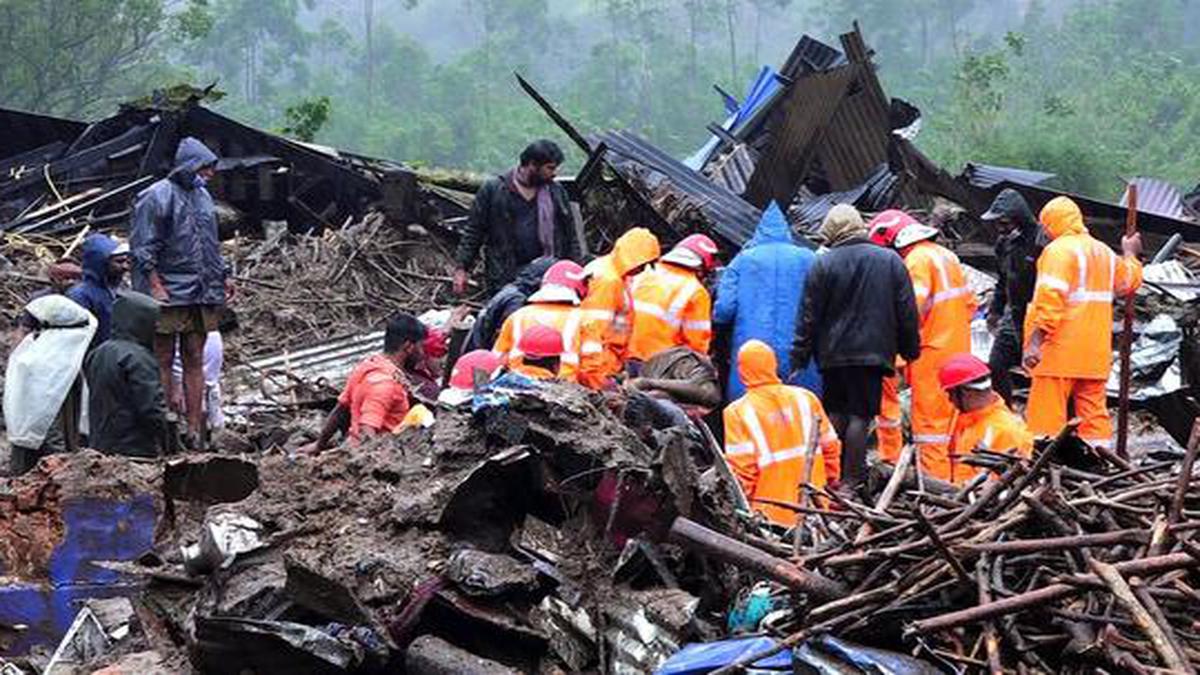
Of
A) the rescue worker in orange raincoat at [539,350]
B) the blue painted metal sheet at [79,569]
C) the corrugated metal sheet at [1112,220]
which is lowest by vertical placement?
the blue painted metal sheet at [79,569]

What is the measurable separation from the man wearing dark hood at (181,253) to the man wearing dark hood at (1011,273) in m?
4.78

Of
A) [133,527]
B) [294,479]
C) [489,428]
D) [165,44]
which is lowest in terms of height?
[165,44]

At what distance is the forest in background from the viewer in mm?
37125

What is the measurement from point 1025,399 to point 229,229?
865 centimetres

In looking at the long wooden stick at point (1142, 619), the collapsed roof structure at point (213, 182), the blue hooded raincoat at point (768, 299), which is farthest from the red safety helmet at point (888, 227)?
the collapsed roof structure at point (213, 182)

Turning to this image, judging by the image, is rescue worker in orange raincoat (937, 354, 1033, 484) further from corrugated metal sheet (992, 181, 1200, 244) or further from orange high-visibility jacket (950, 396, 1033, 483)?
corrugated metal sheet (992, 181, 1200, 244)

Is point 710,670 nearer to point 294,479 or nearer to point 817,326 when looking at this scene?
point 294,479

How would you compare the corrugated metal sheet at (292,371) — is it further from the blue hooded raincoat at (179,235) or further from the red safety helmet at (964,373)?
the red safety helmet at (964,373)

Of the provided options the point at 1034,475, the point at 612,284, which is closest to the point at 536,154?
the point at 612,284

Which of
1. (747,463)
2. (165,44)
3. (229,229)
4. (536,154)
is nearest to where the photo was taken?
(747,463)

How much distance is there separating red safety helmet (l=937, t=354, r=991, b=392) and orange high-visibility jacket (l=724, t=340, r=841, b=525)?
0.78 m

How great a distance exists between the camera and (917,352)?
8.19 metres

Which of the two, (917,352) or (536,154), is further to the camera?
(536,154)

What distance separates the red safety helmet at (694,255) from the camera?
28.5 feet
